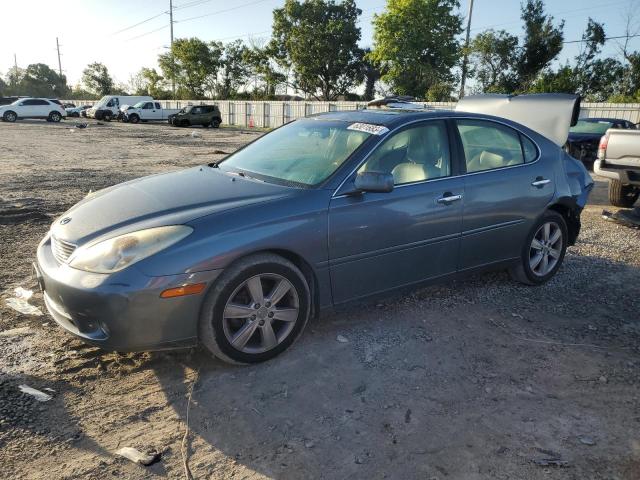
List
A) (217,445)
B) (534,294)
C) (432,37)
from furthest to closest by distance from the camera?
(432,37) < (534,294) < (217,445)

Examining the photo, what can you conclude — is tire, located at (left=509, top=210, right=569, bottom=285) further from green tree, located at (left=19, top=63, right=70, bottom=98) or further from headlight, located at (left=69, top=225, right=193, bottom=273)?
green tree, located at (left=19, top=63, right=70, bottom=98)

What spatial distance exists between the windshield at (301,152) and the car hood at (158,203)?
219mm

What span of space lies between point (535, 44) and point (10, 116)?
36.0 meters

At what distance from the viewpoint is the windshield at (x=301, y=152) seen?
12.1 ft

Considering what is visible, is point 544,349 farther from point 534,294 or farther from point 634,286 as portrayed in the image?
point 634,286

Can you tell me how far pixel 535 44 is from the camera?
33375 mm

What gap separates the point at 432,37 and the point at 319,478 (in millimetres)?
46913

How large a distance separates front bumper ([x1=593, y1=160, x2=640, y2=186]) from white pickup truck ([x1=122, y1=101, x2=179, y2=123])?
35720 mm

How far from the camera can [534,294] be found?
→ 15.3ft

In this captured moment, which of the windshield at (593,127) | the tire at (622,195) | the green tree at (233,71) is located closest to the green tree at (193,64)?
the green tree at (233,71)

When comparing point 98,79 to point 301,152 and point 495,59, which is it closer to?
point 495,59

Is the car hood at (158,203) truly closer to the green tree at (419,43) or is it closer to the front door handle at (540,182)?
the front door handle at (540,182)

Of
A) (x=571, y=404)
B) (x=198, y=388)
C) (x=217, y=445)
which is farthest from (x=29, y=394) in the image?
(x=571, y=404)

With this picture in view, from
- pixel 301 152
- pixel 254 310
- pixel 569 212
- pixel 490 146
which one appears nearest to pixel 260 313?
pixel 254 310
